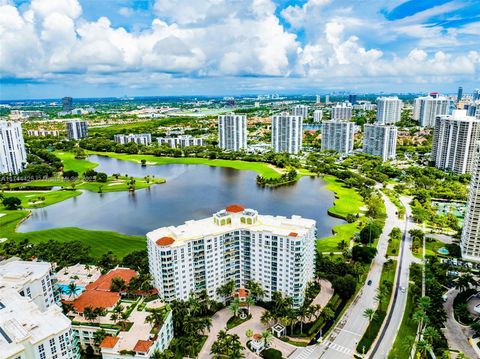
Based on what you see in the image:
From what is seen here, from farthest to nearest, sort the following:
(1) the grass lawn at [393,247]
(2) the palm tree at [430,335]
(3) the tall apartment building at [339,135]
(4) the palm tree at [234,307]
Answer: (3) the tall apartment building at [339,135], (1) the grass lawn at [393,247], (4) the palm tree at [234,307], (2) the palm tree at [430,335]

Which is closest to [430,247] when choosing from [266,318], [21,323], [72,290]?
[266,318]

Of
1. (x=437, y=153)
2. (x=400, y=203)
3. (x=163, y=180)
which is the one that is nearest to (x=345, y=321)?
(x=400, y=203)

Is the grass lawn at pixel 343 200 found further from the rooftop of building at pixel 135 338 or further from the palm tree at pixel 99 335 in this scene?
the palm tree at pixel 99 335

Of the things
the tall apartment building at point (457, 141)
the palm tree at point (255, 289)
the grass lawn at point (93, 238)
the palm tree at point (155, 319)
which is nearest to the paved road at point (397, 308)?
the palm tree at point (255, 289)

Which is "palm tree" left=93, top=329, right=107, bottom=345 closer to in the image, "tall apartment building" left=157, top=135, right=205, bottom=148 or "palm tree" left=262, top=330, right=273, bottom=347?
"palm tree" left=262, top=330, right=273, bottom=347

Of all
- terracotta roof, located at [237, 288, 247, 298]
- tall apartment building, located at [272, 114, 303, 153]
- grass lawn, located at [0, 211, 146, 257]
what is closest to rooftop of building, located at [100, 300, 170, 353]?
terracotta roof, located at [237, 288, 247, 298]
